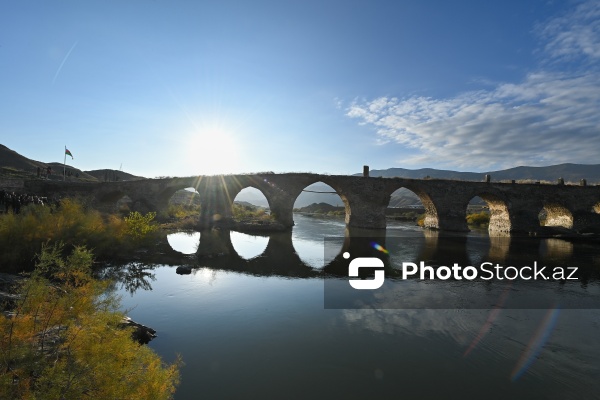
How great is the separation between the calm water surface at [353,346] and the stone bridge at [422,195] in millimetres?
23162

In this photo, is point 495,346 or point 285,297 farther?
point 285,297

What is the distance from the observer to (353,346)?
7684mm

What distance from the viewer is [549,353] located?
740cm

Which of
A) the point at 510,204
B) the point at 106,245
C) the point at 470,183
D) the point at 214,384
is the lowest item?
the point at 214,384

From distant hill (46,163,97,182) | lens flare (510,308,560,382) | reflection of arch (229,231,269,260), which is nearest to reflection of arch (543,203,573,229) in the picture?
lens flare (510,308,560,382)

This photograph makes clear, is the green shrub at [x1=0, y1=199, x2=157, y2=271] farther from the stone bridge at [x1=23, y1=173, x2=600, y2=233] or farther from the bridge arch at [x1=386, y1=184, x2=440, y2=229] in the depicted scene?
the bridge arch at [x1=386, y1=184, x2=440, y2=229]

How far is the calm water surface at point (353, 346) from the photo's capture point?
19.8ft

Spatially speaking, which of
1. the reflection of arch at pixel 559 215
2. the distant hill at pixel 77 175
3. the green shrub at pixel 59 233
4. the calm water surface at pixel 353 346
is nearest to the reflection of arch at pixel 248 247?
the green shrub at pixel 59 233

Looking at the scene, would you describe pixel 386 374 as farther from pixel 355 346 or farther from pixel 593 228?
pixel 593 228

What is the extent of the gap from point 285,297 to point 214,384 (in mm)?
5423

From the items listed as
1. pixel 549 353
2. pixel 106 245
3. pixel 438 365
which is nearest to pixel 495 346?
pixel 549 353

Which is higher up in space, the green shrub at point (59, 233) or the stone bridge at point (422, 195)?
the stone bridge at point (422, 195)

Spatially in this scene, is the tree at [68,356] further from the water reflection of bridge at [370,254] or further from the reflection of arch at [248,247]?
the reflection of arch at [248,247]

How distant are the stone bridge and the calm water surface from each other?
76.0 ft
